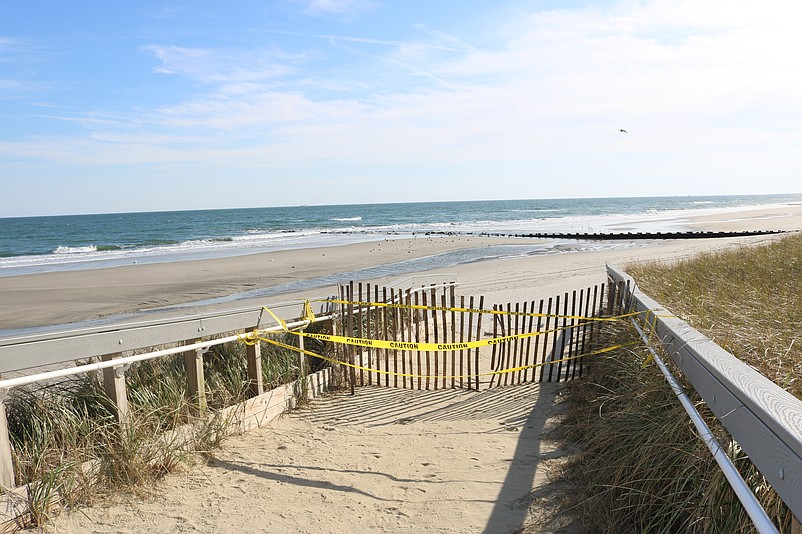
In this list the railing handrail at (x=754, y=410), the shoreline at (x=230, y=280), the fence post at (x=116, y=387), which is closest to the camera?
the railing handrail at (x=754, y=410)

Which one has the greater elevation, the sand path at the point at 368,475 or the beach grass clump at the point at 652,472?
the beach grass clump at the point at 652,472

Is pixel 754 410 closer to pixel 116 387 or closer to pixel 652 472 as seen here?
pixel 652 472

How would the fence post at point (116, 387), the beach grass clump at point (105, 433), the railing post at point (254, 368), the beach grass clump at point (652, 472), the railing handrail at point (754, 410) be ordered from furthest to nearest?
1. the railing post at point (254, 368)
2. the fence post at point (116, 387)
3. the beach grass clump at point (105, 433)
4. the beach grass clump at point (652, 472)
5. the railing handrail at point (754, 410)

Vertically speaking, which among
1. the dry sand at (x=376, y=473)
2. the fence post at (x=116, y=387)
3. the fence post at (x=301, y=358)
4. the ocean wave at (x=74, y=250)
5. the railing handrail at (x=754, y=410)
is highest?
the railing handrail at (x=754, y=410)

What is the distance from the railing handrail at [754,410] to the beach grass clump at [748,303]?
534mm

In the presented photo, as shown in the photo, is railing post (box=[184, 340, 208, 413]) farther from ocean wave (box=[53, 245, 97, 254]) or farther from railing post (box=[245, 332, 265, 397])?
ocean wave (box=[53, 245, 97, 254])

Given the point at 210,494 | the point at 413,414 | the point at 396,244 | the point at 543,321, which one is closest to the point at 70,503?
the point at 210,494

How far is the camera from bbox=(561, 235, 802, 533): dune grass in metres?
2.96

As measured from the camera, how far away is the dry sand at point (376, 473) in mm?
4238

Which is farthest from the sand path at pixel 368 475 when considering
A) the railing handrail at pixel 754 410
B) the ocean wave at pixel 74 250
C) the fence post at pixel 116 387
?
the ocean wave at pixel 74 250

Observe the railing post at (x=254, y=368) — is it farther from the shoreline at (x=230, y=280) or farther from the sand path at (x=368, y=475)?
the shoreline at (x=230, y=280)

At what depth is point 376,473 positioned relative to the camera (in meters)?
5.07

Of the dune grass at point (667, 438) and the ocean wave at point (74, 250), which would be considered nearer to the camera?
the dune grass at point (667, 438)

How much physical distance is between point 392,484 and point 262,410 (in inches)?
68.4
